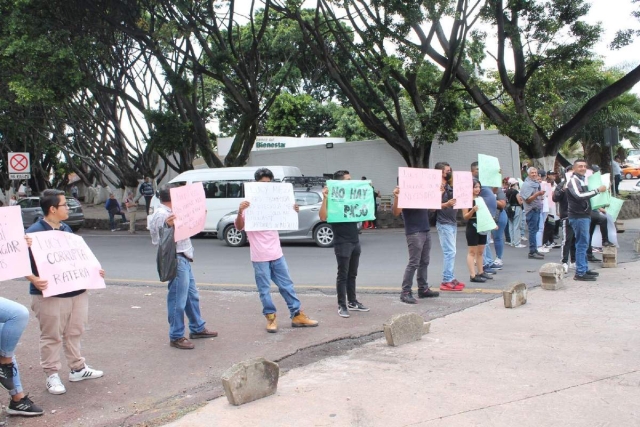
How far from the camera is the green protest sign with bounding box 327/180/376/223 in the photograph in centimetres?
735

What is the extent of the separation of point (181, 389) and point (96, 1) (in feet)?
54.5

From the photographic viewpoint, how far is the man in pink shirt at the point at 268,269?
6793mm

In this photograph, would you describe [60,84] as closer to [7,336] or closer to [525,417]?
[7,336]

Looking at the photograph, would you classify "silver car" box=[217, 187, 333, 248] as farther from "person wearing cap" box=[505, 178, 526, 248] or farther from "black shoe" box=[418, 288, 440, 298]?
"black shoe" box=[418, 288, 440, 298]

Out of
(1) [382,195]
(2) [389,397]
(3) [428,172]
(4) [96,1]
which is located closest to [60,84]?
(4) [96,1]

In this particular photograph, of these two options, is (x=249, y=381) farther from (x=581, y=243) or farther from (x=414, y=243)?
(x=581, y=243)

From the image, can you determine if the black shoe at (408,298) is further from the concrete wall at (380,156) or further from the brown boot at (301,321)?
the concrete wall at (380,156)

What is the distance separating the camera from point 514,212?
543 inches

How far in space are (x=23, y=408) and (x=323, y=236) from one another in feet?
36.8

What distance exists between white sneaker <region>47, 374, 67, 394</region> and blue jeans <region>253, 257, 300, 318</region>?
226cm

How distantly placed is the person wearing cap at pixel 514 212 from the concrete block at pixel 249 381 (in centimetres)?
965

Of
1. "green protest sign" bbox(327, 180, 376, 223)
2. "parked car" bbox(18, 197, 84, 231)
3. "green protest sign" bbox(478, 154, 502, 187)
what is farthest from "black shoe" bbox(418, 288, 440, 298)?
"parked car" bbox(18, 197, 84, 231)

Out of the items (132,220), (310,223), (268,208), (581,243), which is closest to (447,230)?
(581,243)

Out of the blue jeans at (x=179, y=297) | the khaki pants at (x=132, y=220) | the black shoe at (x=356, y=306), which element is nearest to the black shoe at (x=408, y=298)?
the black shoe at (x=356, y=306)
